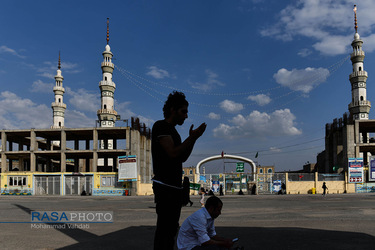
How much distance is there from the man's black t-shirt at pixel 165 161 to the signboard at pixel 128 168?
38.3 m

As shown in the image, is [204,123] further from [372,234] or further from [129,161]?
[129,161]

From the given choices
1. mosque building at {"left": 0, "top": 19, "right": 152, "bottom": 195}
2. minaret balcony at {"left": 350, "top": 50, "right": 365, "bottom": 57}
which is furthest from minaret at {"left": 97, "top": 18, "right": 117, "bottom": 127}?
minaret balcony at {"left": 350, "top": 50, "right": 365, "bottom": 57}

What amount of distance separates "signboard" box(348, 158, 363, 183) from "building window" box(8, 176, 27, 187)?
4109 centimetres

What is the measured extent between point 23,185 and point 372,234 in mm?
44636

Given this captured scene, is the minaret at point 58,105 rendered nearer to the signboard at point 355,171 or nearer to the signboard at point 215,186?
the signboard at point 215,186

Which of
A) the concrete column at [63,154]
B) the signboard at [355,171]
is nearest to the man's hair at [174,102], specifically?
the signboard at [355,171]

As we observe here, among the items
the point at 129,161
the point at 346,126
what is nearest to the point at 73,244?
the point at 129,161

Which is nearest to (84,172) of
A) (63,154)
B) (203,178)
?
(63,154)

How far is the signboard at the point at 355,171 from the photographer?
137ft

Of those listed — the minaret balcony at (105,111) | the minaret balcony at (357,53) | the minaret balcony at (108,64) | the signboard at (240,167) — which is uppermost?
the minaret balcony at (357,53)

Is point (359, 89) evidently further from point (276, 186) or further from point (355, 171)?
point (276, 186)

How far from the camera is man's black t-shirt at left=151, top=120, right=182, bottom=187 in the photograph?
3332mm

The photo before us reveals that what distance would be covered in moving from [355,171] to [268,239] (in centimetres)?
4035

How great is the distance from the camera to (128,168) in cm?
4125
